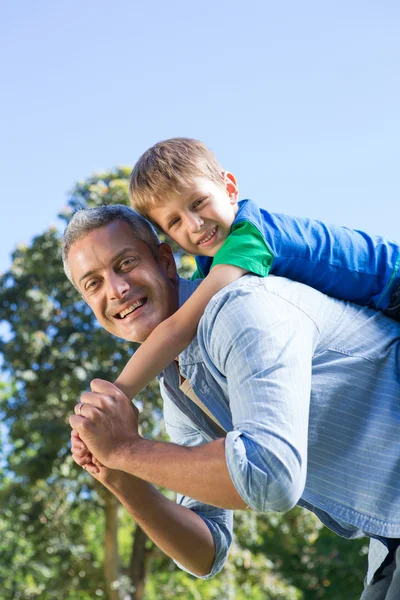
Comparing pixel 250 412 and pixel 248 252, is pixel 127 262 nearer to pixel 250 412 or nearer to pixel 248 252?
pixel 248 252

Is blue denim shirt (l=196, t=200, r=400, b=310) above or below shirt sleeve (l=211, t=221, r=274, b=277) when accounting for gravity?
below

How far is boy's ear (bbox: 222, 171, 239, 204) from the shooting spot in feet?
9.66

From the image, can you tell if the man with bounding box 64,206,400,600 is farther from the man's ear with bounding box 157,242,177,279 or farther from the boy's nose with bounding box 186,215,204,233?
the boy's nose with bounding box 186,215,204,233

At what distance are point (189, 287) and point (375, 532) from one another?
1.02 metres

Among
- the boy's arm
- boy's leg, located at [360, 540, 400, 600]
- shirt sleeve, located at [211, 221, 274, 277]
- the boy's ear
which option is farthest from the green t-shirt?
boy's leg, located at [360, 540, 400, 600]

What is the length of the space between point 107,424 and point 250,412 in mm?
415

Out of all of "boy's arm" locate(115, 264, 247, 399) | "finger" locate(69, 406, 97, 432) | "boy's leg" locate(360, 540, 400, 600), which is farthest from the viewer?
"boy's arm" locate(115, 264, 247, 399)

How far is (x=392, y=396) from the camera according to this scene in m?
2.07

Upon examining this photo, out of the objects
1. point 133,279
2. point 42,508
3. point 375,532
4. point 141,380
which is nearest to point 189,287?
point 133,279

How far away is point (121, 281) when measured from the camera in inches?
101

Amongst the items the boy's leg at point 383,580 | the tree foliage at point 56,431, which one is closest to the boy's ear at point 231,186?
the boy's leg at point 383,580

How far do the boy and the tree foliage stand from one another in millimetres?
9364

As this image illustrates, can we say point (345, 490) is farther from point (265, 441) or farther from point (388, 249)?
point (388, 249)

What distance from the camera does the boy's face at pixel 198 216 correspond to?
109 inches
